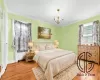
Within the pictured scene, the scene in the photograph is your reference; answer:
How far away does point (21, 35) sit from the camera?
430 cm

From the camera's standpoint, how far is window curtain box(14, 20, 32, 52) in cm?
408

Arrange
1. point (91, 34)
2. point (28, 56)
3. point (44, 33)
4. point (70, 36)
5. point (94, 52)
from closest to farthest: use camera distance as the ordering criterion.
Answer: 1. point (94, 52)
2. point (28, 56)
3. point (91, 34)
4. point (44, 33)
5. point (70, 36)

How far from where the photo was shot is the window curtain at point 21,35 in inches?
161

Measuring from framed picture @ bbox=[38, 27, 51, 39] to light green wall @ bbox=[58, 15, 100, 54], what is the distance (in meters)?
1.46

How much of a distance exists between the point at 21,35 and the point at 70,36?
371 centimetres

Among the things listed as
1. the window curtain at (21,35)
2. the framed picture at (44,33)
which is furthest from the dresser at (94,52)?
the window curtain at (21,35)

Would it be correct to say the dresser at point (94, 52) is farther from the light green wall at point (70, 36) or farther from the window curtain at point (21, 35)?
the window curtain at point (21, 35)

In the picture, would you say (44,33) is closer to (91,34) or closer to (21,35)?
(21,35)

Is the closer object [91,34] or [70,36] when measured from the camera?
[91,34]

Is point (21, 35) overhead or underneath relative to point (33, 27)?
underneath

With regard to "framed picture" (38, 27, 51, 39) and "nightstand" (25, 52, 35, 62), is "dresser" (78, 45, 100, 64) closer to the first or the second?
"framed picture" (38, 27, 51, 39)

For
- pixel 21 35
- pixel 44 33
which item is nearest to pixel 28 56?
pixel 21 35

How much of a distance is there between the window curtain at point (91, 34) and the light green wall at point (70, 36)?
0.39 m

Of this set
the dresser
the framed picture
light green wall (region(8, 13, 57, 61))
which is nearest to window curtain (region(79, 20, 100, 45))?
the dresser
